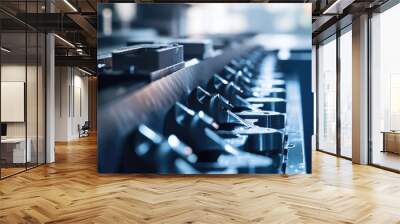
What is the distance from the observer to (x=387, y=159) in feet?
24.5

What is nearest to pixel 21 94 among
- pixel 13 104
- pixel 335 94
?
pixel 13 104

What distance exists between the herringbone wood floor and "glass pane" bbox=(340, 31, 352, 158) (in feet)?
6.43

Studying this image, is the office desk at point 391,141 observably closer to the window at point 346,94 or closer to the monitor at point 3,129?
the window at point 346,94

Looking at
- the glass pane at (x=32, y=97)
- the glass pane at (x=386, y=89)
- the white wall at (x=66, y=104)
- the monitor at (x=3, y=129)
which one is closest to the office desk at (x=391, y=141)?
the glass pane at (x=386, y=89)

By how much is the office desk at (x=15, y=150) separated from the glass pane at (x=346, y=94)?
6.94 meters

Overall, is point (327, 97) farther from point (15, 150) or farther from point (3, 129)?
point (3, 129)

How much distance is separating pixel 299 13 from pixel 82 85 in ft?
46.0

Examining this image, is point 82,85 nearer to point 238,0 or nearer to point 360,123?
point 238,0

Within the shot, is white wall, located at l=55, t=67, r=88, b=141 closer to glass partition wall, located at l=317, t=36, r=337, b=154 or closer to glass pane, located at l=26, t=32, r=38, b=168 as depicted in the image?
glass pane, located at l=26, t=32, r=38, b=168

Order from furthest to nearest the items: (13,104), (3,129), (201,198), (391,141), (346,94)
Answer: (346,94)
(391,141)
(13,104)
(3,129)
(201,198)

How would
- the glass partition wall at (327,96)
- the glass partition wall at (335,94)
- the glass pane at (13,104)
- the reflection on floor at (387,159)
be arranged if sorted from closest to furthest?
the glass pane at (13,104), the reflection on floor at (387,159), the glass partition wall at (335,94), the glass partition wall at (327,96)

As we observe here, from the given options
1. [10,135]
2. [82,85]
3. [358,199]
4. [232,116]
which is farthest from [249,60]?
[82,85]

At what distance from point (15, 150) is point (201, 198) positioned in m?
4.05

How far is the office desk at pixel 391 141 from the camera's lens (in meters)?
7.08
